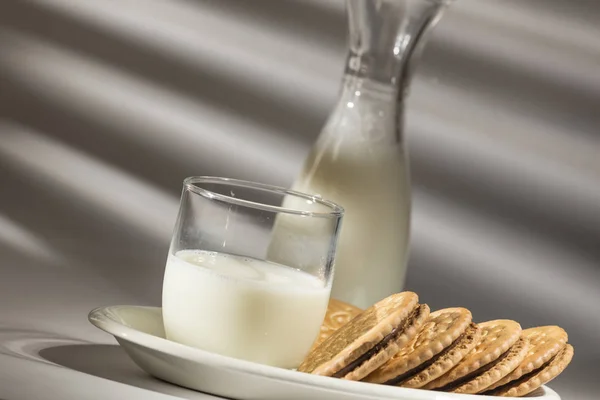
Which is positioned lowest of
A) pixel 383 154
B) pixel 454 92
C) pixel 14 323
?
pixel 14 323

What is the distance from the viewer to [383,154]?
37.8 inches

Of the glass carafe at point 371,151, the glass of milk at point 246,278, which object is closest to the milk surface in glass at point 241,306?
the glass of milk at point 246,278

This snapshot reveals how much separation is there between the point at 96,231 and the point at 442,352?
0.75m

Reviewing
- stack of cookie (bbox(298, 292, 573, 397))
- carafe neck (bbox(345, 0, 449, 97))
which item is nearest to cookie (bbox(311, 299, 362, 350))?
stack of cookie (bbox(298, 292, 573, 397))

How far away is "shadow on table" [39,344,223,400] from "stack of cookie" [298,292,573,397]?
9 centimetres

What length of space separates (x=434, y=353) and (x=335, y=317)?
178mm

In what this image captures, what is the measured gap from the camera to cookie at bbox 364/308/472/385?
0.66 metres

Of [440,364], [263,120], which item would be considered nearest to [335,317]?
[440,364]

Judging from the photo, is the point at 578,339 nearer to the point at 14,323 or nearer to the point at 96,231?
the point at 96,231

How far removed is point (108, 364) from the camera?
0.71m

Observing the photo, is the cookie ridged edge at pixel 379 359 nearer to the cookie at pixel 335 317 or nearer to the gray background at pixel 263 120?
the cookie at pixel 335 317

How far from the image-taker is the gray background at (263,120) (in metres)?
1.36

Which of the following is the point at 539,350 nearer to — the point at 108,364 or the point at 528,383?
the point at 528,383

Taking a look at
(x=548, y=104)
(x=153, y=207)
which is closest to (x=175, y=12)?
(x=153, y=207)
